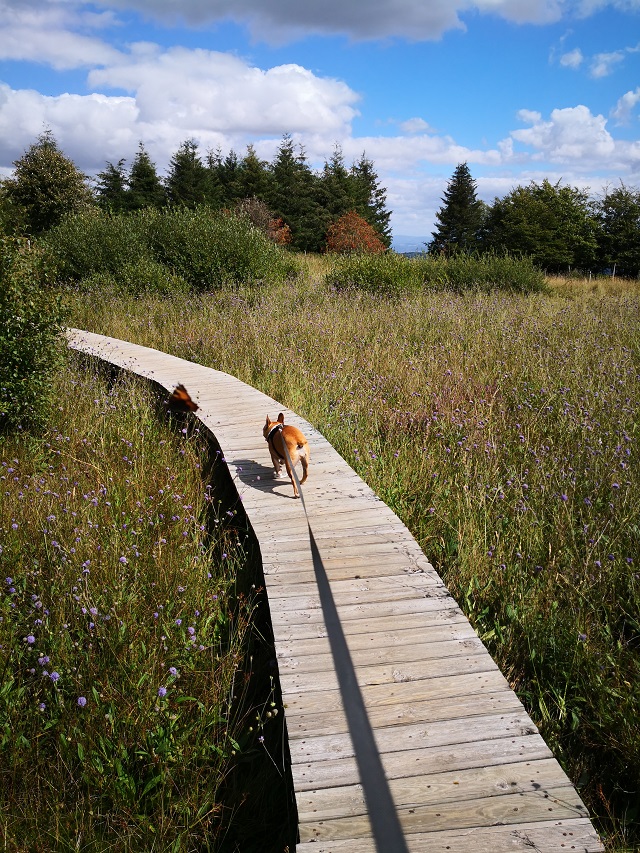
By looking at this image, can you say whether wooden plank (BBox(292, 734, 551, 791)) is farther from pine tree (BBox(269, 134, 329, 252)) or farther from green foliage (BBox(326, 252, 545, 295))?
pine tree (BBox(269, 134, 329, 252))

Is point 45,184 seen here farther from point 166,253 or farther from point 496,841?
point 496,841

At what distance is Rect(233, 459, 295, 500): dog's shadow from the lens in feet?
13.5

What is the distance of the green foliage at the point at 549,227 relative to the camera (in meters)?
32.7

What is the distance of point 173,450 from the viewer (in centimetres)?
490

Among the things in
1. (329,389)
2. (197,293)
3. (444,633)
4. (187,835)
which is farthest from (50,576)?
(197,293)

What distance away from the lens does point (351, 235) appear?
98.7ft

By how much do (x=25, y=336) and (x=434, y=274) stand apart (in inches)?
452

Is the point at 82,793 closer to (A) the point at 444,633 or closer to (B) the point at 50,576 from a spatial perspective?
(B) the point at 50,576

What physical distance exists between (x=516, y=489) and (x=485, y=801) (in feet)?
7.66

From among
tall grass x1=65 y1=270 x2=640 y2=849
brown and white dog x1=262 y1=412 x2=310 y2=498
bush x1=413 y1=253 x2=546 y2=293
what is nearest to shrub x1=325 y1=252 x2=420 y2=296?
bush x1=413 y1=253 x2=546 y2=293

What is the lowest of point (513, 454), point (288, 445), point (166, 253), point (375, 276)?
point (513, 454)

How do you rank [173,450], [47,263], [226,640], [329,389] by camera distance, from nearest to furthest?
[226,640] → [173,450] → [47,263] → [329,389]

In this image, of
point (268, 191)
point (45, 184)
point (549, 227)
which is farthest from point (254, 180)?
point (549, 227)

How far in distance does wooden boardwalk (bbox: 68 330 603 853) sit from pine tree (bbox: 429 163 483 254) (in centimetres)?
3858
